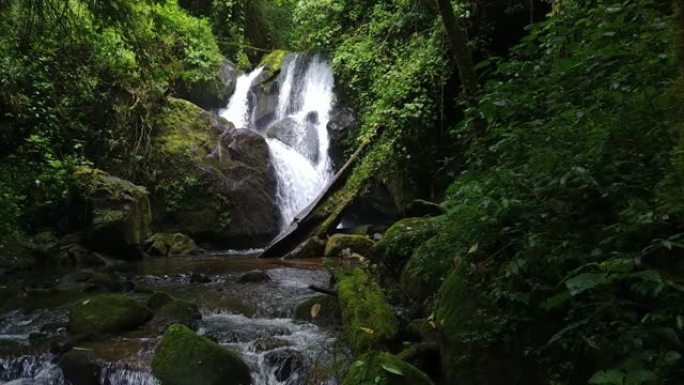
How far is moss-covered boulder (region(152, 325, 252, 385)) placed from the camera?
4586mm

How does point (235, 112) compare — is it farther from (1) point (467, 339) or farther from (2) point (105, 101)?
(1) point (467, 339)

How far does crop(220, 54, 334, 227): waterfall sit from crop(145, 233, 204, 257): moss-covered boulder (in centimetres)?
290

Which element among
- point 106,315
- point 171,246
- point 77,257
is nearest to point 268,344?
point 106,315

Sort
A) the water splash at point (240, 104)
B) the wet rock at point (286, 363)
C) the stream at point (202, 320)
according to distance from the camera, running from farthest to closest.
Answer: the water splash at point (240, 104) → the stream at point (202, 320) → the wet rock at point (286, 363)

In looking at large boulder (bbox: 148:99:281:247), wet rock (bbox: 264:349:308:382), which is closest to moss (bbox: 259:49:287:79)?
large boulder (bbox: 148:99:281:247)

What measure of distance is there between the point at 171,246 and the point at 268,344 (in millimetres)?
8210

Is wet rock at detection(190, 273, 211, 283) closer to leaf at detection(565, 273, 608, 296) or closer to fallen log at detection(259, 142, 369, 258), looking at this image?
fallen log at detection(259, 142, 369, 258)

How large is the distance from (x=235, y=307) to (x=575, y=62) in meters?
5.21

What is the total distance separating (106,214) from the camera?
37.0 feet

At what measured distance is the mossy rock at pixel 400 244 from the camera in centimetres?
643

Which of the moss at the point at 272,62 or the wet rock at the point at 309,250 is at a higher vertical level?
the moss at the point at 272,62

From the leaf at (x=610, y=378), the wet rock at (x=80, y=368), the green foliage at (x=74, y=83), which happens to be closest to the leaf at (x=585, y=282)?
the leaf at (x=610, y=378)

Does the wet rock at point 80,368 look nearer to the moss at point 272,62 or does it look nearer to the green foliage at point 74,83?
the green foliage at point 74,83

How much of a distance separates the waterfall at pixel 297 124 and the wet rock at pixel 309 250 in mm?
3626
